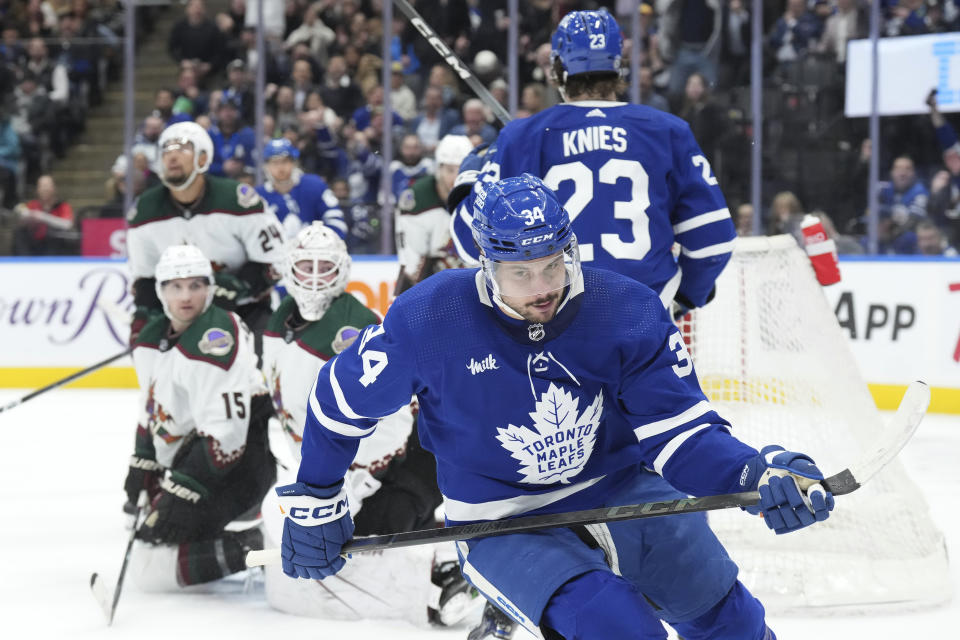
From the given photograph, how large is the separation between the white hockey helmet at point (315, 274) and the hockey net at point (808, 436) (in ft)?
3.69

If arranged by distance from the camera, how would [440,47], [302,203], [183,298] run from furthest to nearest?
[302,203], [440,47], [183,298]

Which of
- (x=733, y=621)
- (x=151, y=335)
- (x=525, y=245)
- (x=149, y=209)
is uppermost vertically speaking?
(x=525, y=245)

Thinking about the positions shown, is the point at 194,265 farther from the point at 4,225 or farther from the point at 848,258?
the point at 4,225

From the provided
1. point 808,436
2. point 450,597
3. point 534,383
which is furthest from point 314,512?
point 808,436

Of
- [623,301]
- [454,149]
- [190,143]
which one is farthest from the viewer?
[454,149]

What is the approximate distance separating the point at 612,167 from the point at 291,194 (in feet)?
13.0

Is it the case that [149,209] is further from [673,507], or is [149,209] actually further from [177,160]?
[673,507]

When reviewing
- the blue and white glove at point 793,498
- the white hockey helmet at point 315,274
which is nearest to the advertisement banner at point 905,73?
the white hockey helmet at point 315,274

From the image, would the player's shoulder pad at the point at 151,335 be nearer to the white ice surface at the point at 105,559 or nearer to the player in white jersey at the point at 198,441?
→ the player in white jersey at the point at 198,441

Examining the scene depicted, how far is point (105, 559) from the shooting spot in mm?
4016

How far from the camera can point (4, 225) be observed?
825 centimetres

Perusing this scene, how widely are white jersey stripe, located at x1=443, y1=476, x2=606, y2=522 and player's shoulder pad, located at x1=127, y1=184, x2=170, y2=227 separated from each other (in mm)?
2689

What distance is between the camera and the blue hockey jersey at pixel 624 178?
291 cm

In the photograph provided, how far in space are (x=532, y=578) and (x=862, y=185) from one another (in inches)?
226
